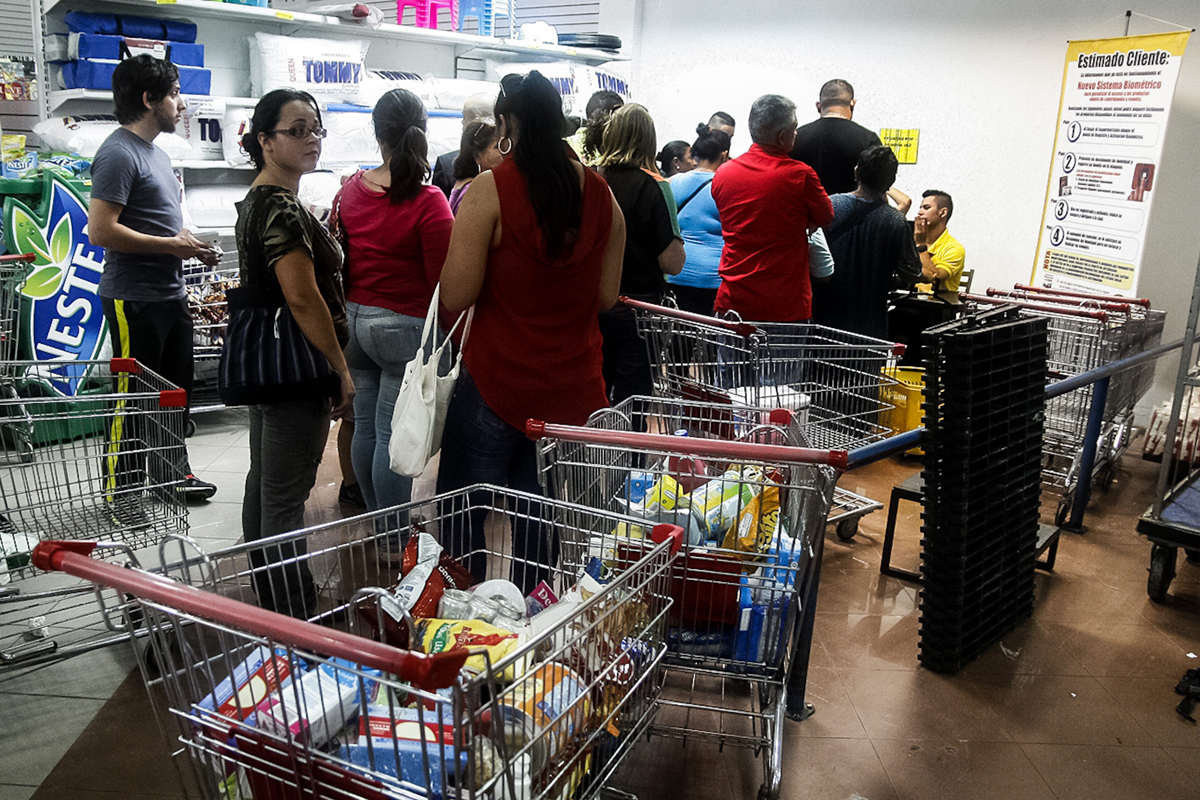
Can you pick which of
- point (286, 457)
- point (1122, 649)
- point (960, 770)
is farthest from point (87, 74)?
point (1122, 649)

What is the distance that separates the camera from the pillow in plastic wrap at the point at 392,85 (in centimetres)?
630

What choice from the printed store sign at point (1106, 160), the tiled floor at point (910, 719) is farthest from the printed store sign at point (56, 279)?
the printed store sign at point (1106, 160)

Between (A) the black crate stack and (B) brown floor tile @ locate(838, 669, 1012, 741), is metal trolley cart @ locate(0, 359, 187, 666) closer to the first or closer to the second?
(B) brown floor tile @ locate(838, 669, 1012, 741)

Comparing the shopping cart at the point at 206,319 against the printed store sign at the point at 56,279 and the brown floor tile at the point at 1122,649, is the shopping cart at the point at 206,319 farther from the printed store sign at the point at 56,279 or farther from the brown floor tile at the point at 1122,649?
the brown floor tile at the point at 1122,649

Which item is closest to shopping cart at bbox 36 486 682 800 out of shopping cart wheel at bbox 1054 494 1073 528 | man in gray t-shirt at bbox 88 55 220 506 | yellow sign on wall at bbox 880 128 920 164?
man in gray t-shirt at bbox 88 55 220 506

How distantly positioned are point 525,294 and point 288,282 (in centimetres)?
66

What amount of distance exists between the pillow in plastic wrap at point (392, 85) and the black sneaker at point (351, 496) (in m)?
3.21

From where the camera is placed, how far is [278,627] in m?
1.11

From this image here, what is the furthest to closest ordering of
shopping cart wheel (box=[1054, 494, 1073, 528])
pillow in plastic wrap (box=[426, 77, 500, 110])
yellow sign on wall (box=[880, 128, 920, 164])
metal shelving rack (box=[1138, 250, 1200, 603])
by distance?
yellow sign on wall (box=[880, 128, 920, 164]) → pillow in plastic wrap (box=[426, 77, 500, 110]) → shopping cart wheel (box=[1054, 494, 1073, 528]) → metal shelving rack (box=[1138, 250, 1200, 603])

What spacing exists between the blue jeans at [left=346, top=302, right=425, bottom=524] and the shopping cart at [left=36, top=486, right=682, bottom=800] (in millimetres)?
1751

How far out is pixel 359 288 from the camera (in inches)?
129

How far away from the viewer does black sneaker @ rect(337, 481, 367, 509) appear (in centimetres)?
412

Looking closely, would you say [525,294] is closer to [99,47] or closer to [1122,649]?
[1122,649]

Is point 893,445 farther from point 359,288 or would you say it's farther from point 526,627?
point 359,288
